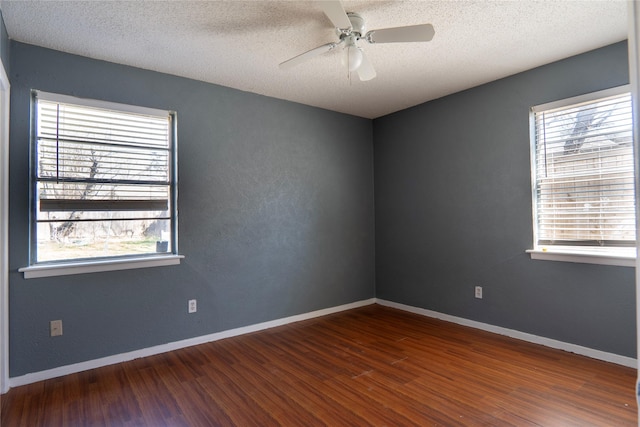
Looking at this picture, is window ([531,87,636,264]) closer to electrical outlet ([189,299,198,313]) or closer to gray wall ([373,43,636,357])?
gray wall ([373,43,636,357])

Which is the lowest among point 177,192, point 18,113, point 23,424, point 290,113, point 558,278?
point 23,424

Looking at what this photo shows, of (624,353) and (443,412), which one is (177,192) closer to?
(443,412)

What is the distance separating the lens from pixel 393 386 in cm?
244

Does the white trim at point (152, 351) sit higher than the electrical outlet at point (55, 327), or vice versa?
the electrical outlet at point (55, 327)

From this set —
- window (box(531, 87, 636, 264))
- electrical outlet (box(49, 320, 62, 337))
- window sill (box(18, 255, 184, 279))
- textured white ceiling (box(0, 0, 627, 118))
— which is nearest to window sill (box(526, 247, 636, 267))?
window (box(531, 87, 636, 264))

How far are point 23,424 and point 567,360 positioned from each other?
12.6 feet

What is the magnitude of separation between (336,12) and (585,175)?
250cm

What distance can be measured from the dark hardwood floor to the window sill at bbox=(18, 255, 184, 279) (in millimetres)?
794

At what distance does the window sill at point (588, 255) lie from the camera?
8.75 feet

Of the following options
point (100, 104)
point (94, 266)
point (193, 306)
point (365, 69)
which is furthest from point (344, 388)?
point (100, 104)

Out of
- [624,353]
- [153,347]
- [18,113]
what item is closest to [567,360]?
[624,353]

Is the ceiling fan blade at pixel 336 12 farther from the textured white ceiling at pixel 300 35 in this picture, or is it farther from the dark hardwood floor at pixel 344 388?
the dark hardwood floor at pixel 344 388

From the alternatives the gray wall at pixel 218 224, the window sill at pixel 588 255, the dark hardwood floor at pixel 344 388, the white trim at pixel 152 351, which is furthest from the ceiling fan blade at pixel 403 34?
the white trim at pixel 152 351

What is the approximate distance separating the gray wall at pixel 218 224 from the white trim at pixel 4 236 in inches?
2.5
